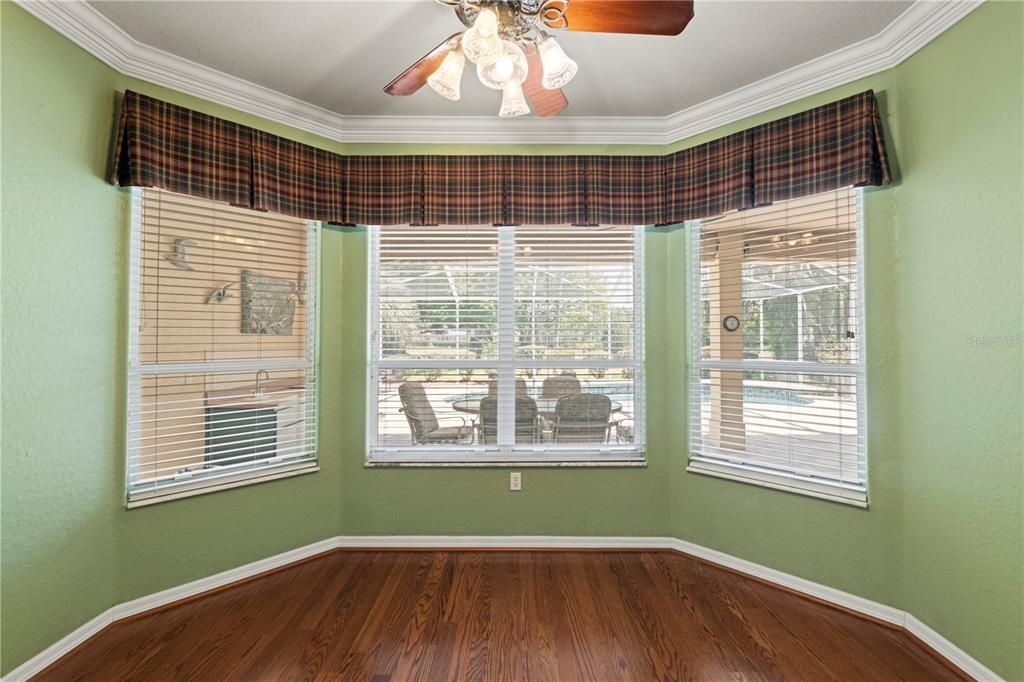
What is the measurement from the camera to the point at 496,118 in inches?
109

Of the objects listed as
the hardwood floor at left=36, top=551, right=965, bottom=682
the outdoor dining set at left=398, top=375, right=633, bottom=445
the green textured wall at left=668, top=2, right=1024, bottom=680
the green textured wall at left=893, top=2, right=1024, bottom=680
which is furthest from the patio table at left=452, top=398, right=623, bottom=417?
the green textured wall at left=893, top=2, right=1024, bottom=680

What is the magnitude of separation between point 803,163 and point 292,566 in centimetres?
351

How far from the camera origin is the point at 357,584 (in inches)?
96.6

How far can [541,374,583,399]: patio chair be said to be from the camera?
292 cm

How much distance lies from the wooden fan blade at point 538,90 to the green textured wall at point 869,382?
1.37m

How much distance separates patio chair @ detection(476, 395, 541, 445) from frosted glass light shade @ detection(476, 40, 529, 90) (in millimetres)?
1875

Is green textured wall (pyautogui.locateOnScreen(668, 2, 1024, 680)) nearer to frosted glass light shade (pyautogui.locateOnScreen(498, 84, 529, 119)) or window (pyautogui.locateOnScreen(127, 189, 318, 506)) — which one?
frosted glass light shade (pyautogui.locateOnScreen(498, 84, 529, 119))

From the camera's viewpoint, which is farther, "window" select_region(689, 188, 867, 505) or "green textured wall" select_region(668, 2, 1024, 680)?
"window" select_region(689, 188, 867, 505)

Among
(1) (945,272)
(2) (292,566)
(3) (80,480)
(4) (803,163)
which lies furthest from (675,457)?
(3) (80,480)

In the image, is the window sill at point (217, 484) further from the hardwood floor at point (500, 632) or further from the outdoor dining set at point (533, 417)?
the outdoor dining set at point (533, 417)

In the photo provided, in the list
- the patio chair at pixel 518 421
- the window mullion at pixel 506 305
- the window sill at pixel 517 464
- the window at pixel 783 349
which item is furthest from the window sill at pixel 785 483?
the window mullion at pixel 506 305

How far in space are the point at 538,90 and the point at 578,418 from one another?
1900 millimetres

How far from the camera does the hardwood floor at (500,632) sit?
6.00ft

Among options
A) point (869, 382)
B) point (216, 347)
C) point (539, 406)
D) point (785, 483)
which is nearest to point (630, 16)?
point (869, 382)
